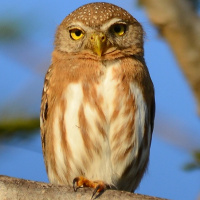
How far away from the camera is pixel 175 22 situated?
101 inches

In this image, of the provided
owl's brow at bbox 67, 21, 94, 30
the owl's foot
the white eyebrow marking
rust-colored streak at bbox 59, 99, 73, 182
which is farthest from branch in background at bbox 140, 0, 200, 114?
rust-colored streak at bbox 59, 99, 73, 182

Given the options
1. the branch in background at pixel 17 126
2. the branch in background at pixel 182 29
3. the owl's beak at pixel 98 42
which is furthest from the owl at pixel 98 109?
the branch in background at pixel 17 126

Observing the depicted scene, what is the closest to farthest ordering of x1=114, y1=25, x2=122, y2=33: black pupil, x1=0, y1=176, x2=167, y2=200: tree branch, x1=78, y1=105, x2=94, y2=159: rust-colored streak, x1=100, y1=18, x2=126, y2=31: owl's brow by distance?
1. x1=0, y1=176, x2=167, y2=200: tree branch
2. x1=78, y1=105, x2=94, y2=159: rust-colored streak
3. x1=100, y1=18, x2=126, y2=31: owl's brow
4. x1=114, y1=25, x2=122, y2=33: black pupil

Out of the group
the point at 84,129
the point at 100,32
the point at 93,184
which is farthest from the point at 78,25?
the point at 93,184

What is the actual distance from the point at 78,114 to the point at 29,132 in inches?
56.5

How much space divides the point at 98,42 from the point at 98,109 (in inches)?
19.0

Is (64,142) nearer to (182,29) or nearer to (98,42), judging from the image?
(98,42)

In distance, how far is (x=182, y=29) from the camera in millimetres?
2426

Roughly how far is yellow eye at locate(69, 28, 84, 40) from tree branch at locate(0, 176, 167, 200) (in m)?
1.33

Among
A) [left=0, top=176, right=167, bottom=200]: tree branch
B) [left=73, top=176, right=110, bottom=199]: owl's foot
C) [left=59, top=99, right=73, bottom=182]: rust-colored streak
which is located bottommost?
[left=0, top=176, right=167, bottom=200]: tree branch

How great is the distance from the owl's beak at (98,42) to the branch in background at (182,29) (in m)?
0.38

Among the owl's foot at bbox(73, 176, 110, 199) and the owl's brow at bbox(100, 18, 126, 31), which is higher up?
the owl's brow at bbox(100, 18, 126, 31)

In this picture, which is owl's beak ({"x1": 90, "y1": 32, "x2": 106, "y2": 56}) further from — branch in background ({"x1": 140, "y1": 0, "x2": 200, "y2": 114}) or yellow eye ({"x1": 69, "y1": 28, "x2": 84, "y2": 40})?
branch in background ({"x1": 140, "y1": 0, "x2": 200, "y2": 114})

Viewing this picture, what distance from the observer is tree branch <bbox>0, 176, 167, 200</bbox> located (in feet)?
6.43
